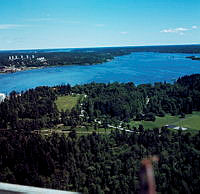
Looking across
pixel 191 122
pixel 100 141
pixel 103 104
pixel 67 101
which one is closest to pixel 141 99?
pixel 103 104

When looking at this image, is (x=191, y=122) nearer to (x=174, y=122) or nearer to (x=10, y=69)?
A: (x=174, y=122)

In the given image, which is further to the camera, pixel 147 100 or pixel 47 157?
pixel 147 100

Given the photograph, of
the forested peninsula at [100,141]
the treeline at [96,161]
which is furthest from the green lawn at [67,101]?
the treeline at [96,161]

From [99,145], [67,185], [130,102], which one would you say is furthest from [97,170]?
[130,102]

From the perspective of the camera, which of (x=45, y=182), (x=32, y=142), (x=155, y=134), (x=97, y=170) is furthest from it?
(x=155, y=134)

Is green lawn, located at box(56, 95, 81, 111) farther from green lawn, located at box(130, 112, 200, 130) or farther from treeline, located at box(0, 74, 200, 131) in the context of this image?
green lawn, located at box(130, 112, 200, 130)

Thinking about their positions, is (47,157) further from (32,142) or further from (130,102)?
(130,102)

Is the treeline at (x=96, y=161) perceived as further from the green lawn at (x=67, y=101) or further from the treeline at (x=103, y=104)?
the green lawn at (x=67, y=101)

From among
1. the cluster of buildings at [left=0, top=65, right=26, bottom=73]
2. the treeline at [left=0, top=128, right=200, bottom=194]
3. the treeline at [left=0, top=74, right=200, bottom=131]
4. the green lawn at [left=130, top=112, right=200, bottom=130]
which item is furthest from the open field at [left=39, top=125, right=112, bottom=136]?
the cluster of buildings at [left=0, top=65, right=26, bottom=73]
